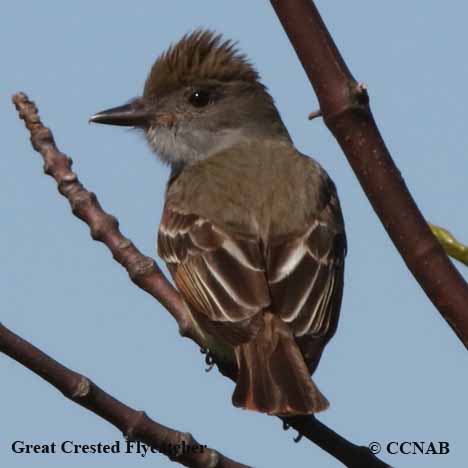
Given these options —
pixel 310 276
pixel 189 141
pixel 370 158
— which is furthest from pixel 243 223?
pixel 370 158

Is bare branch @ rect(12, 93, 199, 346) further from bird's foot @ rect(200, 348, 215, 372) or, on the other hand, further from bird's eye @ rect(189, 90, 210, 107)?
bird's eye @ rect(189, 90, 210, 107)

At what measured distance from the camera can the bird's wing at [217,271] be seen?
4.59 metres

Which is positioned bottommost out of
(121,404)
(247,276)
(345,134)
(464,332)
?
(121,404)

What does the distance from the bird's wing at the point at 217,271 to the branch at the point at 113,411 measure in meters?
1.23

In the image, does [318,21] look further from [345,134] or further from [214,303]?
[214,303]

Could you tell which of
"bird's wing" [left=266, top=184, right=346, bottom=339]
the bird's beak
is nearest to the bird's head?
the bird's beak

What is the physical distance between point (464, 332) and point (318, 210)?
2.76m

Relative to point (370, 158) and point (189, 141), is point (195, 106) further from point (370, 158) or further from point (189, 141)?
point (370, 158)

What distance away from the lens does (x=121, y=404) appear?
3.23 metres

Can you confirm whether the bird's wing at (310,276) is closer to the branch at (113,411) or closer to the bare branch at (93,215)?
the bare branch at (93,215)

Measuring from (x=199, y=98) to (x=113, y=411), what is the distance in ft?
12.7

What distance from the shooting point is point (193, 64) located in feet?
22.1

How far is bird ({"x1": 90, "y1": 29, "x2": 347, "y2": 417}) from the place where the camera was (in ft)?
14.6

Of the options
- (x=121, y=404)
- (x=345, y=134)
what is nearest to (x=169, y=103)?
(x=121, y=404)
